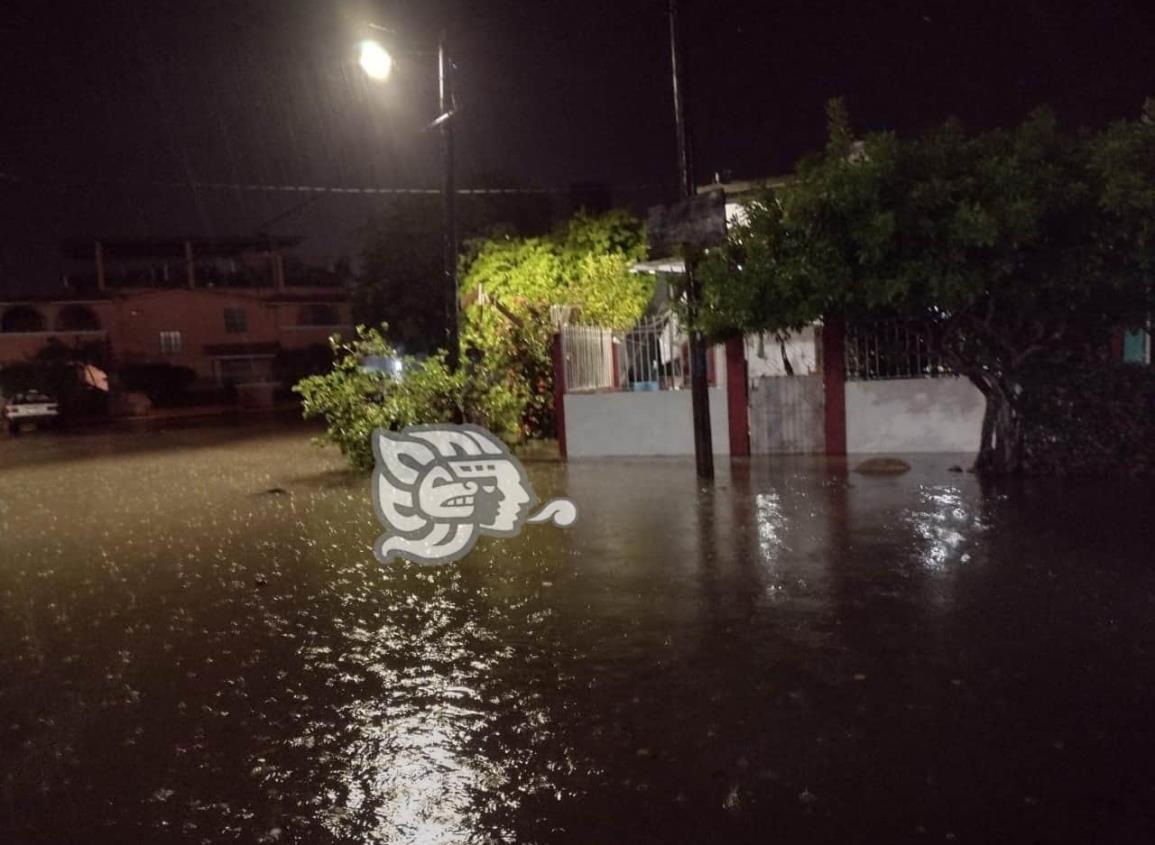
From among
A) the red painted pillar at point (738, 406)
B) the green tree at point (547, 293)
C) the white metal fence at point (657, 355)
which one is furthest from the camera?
the green tree at point (547, 293)

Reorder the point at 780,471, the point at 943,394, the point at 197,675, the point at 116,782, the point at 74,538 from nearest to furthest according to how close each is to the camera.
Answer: the point at 116,782 < the point at 197,675 < the point at 74,538 < the point at 780,471 < the point at 943,394

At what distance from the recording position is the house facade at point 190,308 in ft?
158

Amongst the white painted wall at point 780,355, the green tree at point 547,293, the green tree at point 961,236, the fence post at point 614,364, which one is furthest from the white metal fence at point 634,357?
the green tree at point 961,236

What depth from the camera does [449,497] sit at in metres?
11.5

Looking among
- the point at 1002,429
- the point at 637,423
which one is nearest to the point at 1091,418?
the point at 1002,429

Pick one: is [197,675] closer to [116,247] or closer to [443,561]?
[443,561]

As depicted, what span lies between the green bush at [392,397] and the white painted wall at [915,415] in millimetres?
5380

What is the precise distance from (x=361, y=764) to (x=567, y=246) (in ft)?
48.9

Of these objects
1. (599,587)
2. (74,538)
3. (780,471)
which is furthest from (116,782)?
(780,471)

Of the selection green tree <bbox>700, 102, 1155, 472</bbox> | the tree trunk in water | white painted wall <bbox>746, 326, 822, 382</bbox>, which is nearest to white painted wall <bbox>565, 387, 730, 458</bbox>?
white painted wall <bbox>746, 326, 822, 382</bbox>

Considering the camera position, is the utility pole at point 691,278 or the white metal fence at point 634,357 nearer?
the utility pole at point 691,278

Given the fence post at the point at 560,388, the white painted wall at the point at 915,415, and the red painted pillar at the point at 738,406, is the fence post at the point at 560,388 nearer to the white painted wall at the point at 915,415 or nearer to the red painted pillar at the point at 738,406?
the red painted pillar at the point at 738,406

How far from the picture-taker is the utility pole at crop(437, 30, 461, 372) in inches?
597

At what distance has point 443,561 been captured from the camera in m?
8.64
